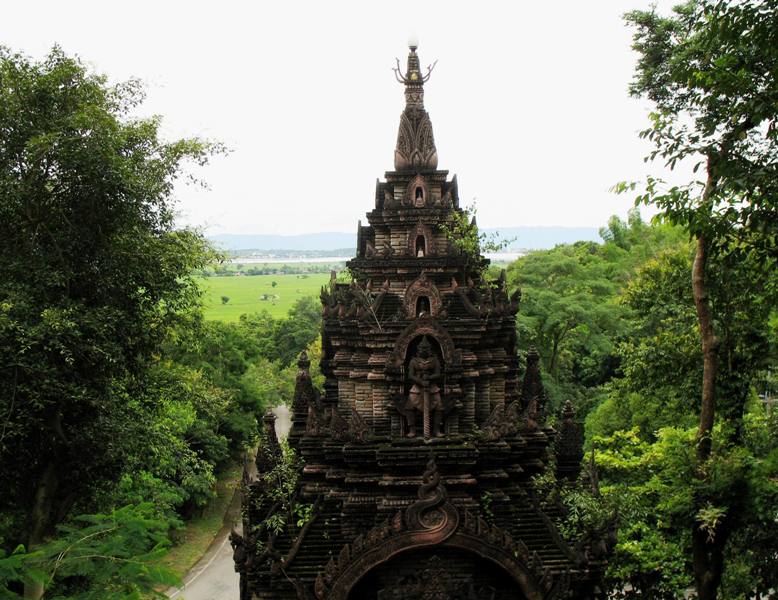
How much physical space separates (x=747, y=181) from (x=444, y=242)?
270 inches

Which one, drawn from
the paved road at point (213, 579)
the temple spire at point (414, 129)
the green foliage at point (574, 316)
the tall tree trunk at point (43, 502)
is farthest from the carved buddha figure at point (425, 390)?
the green foliage at point (574, 316)

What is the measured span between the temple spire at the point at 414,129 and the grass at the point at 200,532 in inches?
574

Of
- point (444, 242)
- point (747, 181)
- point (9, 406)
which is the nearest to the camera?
point (747, 181)

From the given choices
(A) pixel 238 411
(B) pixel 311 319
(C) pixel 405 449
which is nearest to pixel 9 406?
(C) pixel 405 449

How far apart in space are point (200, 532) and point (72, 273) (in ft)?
69.9

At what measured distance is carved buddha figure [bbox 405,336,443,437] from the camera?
13.4 meters

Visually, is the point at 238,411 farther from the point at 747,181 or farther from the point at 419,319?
the point at 747,181

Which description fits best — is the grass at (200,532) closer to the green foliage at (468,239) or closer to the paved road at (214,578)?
the paved road at (214,578)

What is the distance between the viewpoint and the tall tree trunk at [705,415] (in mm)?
14343

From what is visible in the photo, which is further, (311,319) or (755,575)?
(311,319)

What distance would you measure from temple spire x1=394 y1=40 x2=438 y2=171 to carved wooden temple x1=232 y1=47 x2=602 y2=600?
0.03 metres

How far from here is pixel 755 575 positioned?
16.6 m

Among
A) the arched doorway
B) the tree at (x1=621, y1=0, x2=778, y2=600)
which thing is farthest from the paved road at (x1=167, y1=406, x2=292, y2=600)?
the tree at (x1=621, y1=0, x2=778, y2=600)

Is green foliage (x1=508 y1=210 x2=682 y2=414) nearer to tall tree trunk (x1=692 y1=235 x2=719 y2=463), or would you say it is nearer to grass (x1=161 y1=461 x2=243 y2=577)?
tall tree trunk (x1=692 y1=235 x2=719 y2=463)
